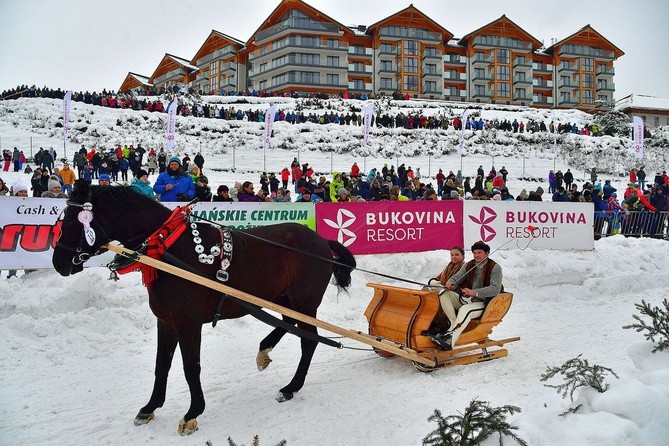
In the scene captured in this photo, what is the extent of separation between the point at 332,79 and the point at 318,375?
67774 millimetres

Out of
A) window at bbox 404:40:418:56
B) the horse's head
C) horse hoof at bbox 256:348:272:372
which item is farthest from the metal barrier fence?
window at bbox 404:40:418:56

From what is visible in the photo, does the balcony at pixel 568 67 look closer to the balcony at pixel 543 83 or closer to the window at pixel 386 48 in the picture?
the balcony at pixel 543 83

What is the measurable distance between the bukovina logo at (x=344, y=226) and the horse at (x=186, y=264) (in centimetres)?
532

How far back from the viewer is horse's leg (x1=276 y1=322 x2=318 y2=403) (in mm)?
5496

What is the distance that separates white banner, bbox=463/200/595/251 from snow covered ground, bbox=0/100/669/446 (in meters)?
1.59

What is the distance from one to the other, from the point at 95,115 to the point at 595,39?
73805 mm

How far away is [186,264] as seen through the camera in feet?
16.4

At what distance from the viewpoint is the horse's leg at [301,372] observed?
5496mm

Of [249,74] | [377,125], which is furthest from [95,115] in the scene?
[249,74]

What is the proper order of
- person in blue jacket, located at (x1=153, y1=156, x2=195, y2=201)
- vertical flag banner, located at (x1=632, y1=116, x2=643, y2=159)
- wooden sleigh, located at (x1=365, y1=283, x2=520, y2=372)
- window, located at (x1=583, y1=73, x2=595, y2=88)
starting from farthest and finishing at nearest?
window, located at (x1=583, y1=73, x2=595, y2=88), vertical flag banner, located at (x1=632, y1=116, x2=643, y2=159), person in blue jacket, located at (x1=153, y1=156, x2=195, y2=201), wooden sleigh, located at (x1=365, y1=283, x2=520, y2=372)

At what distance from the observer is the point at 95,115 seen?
34.1m

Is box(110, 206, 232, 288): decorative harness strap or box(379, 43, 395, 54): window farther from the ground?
box(379, 43, 395, 54): window

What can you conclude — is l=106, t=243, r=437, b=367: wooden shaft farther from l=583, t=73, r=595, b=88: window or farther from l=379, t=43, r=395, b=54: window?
l=583, t=73, r=595, b=88: window

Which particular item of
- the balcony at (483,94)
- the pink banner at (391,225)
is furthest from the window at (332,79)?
the pink banner at (391,225)
